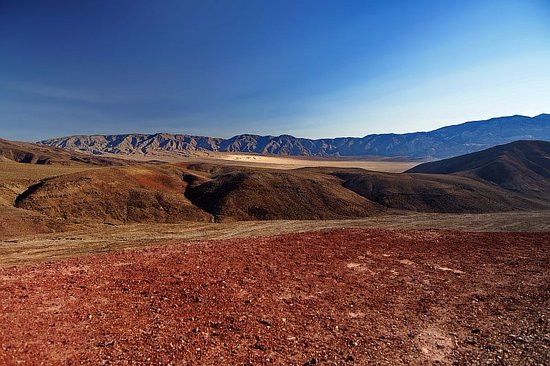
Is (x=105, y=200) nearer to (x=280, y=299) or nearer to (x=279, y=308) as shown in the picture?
(x=280, y=299)

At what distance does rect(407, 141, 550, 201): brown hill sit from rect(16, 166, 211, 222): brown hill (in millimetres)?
83548

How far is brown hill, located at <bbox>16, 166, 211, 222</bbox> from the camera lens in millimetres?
44344

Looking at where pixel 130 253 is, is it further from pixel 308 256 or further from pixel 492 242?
pixel 492 242

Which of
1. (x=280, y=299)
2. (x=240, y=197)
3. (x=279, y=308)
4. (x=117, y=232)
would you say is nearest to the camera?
(x=279, y=308)

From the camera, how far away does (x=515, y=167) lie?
4055 inches

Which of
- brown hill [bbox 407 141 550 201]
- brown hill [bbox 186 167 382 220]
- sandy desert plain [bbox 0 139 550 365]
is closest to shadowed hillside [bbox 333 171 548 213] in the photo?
brown hill [bbox 186 167 382 220]

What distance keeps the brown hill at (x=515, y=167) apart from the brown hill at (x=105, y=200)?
83.5 metres

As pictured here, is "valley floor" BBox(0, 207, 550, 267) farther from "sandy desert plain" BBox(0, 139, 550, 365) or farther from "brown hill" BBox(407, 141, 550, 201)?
"brown hill" BBox(407, 141, 550, 201)

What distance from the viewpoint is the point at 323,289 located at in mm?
15445

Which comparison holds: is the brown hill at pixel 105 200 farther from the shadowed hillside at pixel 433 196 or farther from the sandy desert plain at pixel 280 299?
the shadowed hillside at pixel 433 196

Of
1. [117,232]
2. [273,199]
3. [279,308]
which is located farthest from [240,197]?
[279,308]

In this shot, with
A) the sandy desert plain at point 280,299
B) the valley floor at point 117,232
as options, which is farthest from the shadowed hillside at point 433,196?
the sandy desert plain at point 280,299

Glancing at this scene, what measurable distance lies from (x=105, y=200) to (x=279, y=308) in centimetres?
4308

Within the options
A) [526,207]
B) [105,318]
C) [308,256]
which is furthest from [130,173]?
[526,207]
